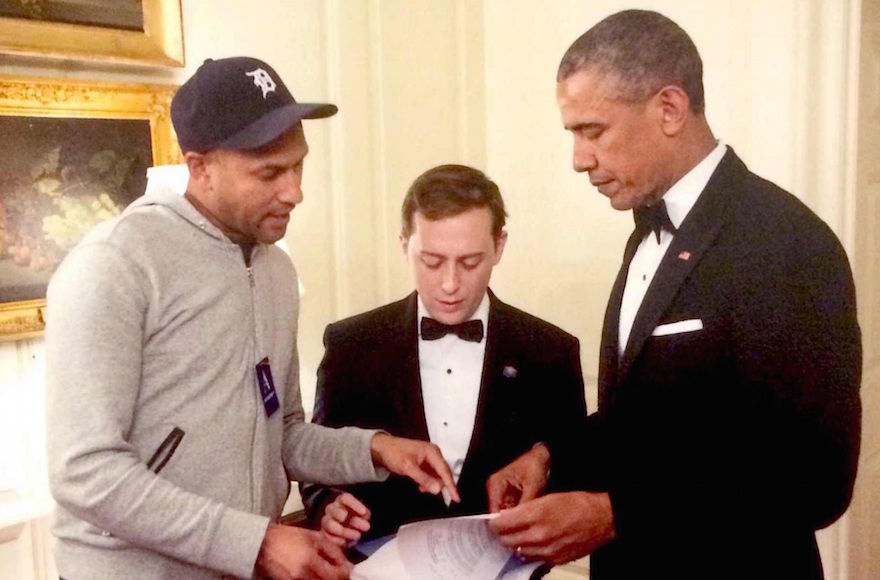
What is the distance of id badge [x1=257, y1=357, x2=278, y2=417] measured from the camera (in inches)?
51.7

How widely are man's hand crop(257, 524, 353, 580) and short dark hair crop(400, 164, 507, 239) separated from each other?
732 mm

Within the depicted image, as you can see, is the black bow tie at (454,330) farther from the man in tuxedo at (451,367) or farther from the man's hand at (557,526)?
the man's hand at (557,526)

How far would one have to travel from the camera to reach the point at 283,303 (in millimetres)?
1437

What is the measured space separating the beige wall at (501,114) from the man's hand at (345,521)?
1.25m

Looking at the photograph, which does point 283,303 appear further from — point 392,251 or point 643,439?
point 392,251

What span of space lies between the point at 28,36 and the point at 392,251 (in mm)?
1401

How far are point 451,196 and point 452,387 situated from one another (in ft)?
1.37

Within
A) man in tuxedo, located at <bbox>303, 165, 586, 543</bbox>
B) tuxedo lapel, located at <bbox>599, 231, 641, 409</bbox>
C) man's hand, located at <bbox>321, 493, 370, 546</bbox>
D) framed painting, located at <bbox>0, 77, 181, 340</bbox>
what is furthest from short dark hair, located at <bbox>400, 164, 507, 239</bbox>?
framed painting, located at <bbox>0, 77, 181, 340</bbox>

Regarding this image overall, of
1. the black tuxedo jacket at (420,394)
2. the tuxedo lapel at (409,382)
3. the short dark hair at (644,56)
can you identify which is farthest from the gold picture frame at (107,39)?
the short dark hair at (644,56)

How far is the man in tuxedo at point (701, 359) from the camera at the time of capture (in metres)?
1.18

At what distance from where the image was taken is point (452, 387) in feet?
5.53

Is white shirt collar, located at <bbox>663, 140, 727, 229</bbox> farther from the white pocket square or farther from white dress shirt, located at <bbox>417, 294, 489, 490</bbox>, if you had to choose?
white dress shirt, located at <bbox>417, 294, 489, 490</bbox>

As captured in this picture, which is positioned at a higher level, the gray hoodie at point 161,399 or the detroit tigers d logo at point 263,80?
the detroit tigers d logo at point 263,80

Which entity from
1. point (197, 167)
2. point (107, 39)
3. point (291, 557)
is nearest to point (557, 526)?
point (291, 557)
